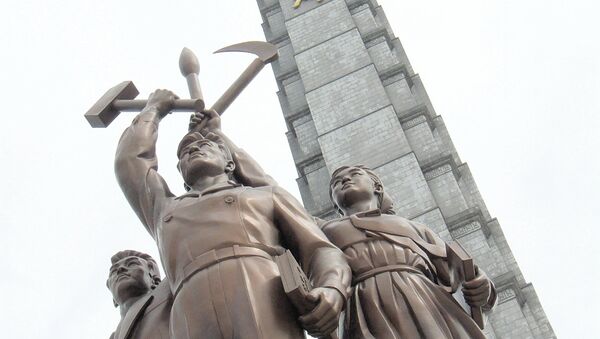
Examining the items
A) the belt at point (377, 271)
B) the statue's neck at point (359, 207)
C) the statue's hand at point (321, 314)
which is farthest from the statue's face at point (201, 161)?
the statue's hand at point (321, 314)

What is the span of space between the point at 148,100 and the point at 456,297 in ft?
6.09

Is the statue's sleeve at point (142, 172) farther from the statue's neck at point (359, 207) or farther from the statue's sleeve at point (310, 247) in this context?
the statue's neck at point (359, 207)

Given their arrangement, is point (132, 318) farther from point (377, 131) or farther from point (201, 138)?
point (377, 131)

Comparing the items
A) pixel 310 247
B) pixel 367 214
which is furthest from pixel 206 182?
pixel 367 214

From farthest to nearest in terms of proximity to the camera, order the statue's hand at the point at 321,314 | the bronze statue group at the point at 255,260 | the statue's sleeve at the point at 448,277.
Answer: the statue's sleeve at the point at 448,277 < the bronze statue group at the point at 255,260 < the statue's hand at the point at 321,314

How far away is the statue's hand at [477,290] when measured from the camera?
337 centimetres

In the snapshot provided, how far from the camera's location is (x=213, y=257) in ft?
9.91

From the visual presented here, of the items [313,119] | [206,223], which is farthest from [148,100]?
[313,119]

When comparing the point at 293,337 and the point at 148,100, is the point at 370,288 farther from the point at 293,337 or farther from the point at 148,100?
the point at 148,100

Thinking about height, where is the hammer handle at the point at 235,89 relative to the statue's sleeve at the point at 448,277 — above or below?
above

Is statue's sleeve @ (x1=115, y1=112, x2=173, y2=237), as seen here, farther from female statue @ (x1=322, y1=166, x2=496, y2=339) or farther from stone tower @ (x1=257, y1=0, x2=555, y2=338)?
stone tower @ (x1=257, y1=0, x2=555, y2=338)

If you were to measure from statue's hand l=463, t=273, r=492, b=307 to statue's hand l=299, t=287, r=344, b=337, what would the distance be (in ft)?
2.67

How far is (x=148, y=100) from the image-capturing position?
4.14 metres

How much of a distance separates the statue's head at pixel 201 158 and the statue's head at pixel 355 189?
23.3 inches
